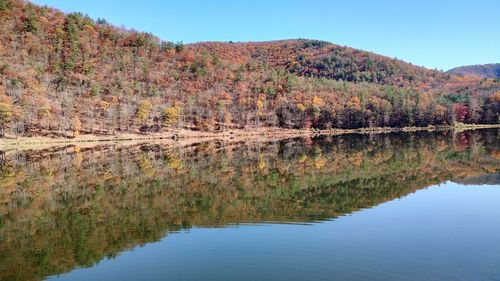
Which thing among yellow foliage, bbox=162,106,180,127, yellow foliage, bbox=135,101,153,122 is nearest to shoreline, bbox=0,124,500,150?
yellow foliage, bbox=162,106,180,127

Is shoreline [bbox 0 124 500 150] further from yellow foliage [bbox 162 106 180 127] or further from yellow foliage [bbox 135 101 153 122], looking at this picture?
yellow foliage [bbox 135 101 153 122]

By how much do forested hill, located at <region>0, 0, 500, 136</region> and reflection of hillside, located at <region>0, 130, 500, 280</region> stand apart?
1968 inches

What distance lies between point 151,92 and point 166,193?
319 feet

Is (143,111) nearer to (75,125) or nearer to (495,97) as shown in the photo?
(75,125)

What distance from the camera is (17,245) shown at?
1939 cm

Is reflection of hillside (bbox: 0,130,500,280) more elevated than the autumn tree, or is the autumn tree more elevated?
the autumn tree

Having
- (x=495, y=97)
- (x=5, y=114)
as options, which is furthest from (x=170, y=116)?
(x=495, y=97)

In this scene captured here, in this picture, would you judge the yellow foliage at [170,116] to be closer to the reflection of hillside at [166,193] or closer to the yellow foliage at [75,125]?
the yellow foliage at [75,125]

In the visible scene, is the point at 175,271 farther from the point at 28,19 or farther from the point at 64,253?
the point at 28,19

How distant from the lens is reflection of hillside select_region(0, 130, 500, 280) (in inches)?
775

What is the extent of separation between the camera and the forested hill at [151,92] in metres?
100

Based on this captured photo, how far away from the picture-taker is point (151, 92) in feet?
407

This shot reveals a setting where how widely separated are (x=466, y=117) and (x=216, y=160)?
12311 cm

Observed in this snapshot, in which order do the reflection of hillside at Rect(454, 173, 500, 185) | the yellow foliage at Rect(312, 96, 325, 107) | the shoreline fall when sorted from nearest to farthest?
the reflection of hillside at Rect(454, 173, 500, 185) < the shoreline < the yellow foliage at Rect(312, 96, 325, 107)
